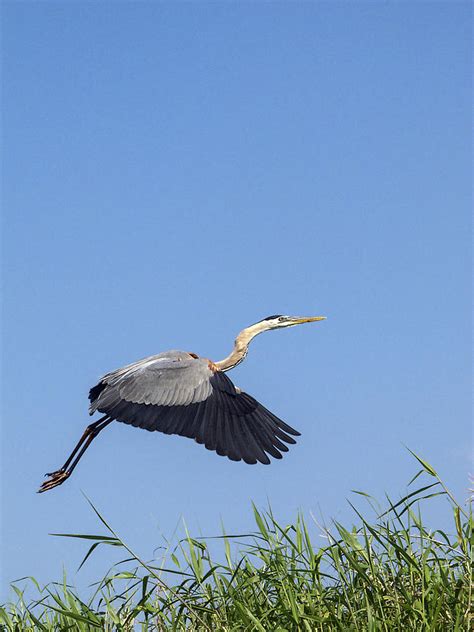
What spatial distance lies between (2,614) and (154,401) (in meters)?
2.87

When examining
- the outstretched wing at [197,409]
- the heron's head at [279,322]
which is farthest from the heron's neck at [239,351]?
the outstretched wing at [197,409]

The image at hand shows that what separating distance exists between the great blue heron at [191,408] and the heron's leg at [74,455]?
0.01m

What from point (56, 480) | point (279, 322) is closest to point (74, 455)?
point (56, 480)

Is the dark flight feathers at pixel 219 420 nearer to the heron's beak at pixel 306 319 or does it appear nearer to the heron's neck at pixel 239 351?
A: the heron's neck at pixel 239 351

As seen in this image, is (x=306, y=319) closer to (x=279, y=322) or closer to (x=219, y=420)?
(x=279, y=322)

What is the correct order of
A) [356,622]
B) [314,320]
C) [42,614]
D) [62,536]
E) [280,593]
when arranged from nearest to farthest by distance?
1. [62,536]
2. [356,622]
3. [280,593]
4. [42,614]
5. [314,320]

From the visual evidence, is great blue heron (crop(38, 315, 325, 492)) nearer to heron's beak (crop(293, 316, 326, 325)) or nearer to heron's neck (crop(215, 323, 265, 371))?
heron's neck (crop(215, 323, 265, 371))

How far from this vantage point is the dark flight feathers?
25.2 feet

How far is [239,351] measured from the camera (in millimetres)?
10016

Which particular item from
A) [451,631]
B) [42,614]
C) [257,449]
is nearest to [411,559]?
[451,631]

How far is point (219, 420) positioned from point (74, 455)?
203 cm

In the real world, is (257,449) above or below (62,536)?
above

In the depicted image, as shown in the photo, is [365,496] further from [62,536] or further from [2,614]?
[2,614]

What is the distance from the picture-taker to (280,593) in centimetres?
460
